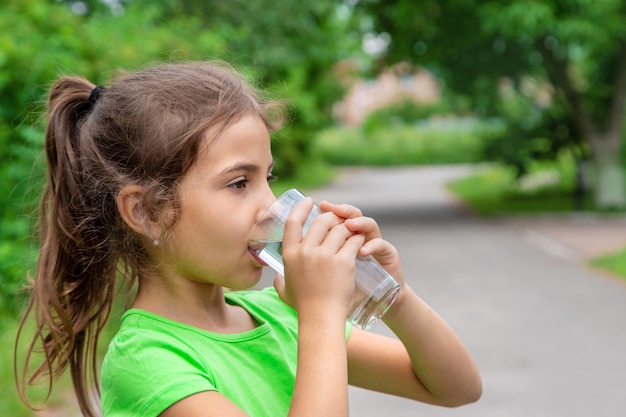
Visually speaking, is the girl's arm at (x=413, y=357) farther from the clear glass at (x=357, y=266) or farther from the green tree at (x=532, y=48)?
the green tree at (x=532, y=48)

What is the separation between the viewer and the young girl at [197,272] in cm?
154

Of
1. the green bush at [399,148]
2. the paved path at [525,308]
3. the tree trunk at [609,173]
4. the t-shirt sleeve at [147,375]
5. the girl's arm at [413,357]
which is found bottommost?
the t-shirt sleeve at [147,375]

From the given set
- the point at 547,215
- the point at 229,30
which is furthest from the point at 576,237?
the point at 229,30

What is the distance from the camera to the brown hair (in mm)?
1694

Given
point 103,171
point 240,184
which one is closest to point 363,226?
point 240,184

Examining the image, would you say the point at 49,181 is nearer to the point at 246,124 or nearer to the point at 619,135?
the point at 246,124

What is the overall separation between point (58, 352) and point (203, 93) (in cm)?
60

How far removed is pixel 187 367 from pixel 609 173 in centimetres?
1836

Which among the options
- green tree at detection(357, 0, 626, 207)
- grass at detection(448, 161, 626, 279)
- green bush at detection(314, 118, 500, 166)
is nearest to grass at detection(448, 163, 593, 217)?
grass at detection(448, 161, 626, 279)

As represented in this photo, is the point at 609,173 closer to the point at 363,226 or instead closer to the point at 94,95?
the point at 94,95

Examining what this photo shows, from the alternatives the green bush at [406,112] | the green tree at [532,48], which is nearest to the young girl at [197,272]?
the green tree at [532,48]

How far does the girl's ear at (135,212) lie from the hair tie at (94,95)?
237 mm

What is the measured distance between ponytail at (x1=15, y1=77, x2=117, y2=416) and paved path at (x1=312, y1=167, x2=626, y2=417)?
379 cm

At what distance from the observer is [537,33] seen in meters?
17.2
